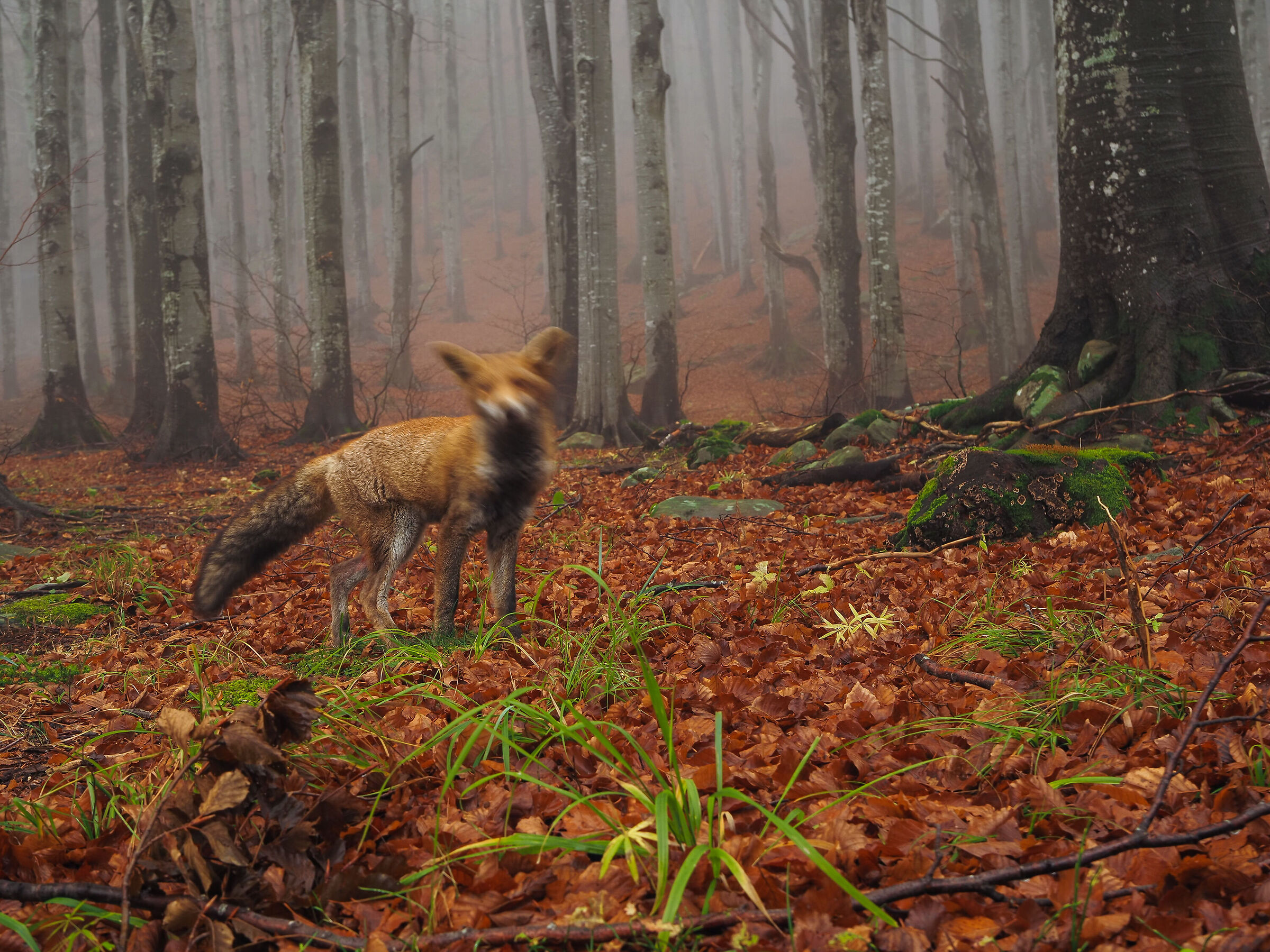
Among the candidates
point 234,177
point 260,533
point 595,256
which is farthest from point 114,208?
point 260,533

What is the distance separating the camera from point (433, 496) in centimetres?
485

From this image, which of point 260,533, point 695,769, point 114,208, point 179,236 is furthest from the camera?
point 114,208

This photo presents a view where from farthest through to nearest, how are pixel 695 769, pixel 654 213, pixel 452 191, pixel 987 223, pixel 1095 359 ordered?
pixel 452 191 < pixel 987 223 < pixel 654 213 < pixel 1095 359 < pixel 695 769

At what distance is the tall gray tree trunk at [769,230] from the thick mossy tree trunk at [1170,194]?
17447mm

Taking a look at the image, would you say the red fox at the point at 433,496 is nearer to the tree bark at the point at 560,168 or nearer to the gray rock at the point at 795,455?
the gray rock at the point at 795,455

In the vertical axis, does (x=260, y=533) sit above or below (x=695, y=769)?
above

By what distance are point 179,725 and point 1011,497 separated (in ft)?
17.8

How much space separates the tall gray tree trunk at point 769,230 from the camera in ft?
91.8

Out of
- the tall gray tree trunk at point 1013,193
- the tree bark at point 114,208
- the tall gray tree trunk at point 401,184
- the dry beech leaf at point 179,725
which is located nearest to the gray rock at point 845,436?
the dry beech leaf at point 179,725

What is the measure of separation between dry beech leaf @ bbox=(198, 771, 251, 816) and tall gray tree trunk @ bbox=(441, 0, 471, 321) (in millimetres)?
40401

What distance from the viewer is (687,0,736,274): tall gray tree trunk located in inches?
→ 1687

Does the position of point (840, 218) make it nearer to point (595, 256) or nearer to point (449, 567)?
point (595, 256)

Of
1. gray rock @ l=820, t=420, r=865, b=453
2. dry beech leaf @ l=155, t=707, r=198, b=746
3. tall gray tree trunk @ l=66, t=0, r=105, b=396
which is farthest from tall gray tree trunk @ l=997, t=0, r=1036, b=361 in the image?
tall gray tree trunk @ l=66, t=0, r=105, b=396

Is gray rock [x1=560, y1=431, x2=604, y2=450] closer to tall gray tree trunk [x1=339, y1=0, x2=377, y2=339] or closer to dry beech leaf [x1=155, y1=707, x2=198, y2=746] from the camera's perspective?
dry beech leaf [x1=155, y1=707, x2=198, y2=746]
